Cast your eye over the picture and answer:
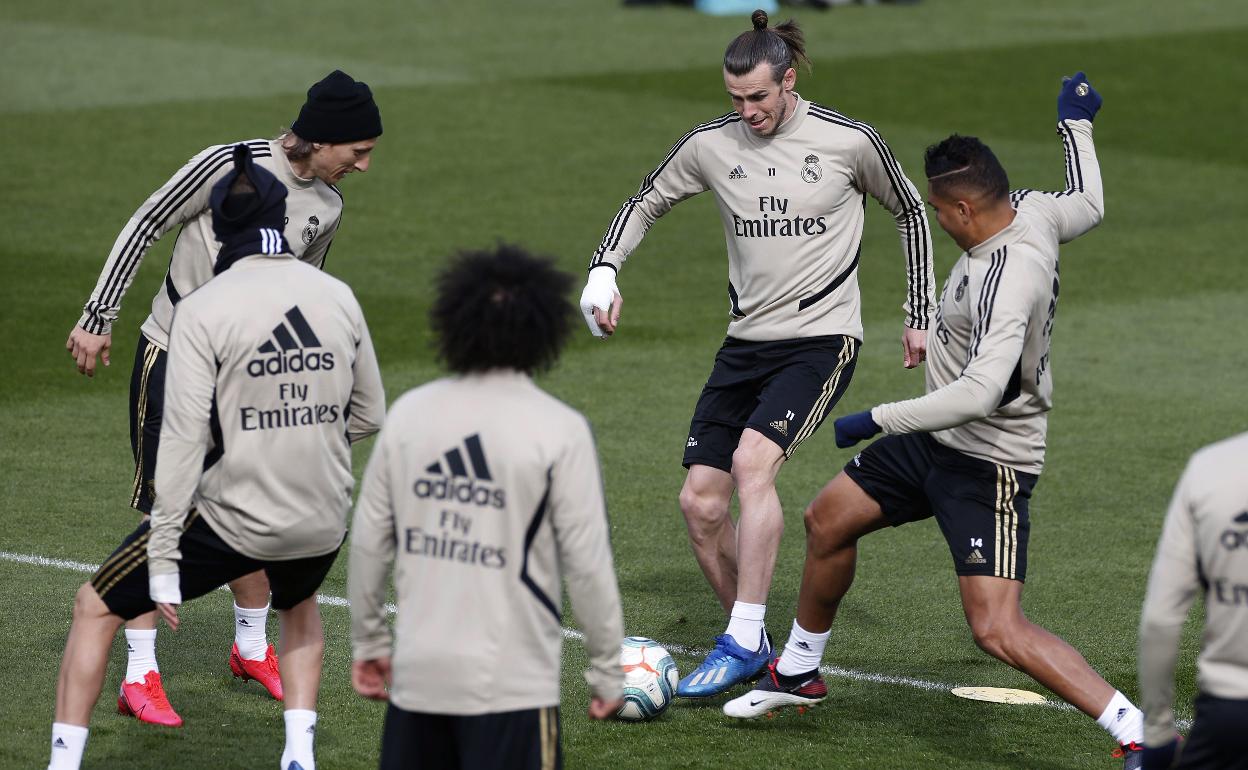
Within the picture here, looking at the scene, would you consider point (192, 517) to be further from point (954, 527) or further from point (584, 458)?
point (954, 527)

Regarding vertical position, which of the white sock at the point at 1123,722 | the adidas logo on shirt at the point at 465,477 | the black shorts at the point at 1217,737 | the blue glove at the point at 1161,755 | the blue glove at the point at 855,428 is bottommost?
the white sock at the point at 1123,722

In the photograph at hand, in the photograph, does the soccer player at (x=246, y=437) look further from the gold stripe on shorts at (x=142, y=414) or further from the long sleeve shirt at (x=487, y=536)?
the gold stripe on shorts at (x=142, y=414)

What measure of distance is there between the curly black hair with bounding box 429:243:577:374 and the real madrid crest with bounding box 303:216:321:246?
2381 mm

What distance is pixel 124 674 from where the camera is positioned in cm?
723

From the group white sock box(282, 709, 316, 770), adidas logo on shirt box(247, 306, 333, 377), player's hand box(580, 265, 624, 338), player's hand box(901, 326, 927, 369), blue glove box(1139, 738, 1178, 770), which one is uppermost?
player's hand box(580, 265, 624, 338)

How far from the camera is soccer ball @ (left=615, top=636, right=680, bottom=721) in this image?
Result: 6.80m

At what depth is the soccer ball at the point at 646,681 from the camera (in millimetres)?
6801

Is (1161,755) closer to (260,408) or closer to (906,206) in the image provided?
(260,408)

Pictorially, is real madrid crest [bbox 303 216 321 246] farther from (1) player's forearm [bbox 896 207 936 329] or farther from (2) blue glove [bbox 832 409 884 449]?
(1) player's forearm [bbox 896 207 936 329]

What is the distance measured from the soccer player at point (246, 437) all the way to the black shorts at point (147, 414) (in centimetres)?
109

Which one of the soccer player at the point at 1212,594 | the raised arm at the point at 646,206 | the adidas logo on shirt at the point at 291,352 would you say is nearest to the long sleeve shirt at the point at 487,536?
the adidas logo on shirt at the point at 291,352

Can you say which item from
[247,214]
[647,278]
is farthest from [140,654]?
[647,278]

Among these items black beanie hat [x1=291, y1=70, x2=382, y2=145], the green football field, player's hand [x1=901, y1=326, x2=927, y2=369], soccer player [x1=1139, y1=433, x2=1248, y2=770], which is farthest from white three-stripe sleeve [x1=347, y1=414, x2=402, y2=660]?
player's hand [x1=901, y1=326, x2=927, y2=369]

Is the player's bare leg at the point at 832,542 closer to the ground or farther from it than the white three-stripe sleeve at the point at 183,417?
closer to the ground
